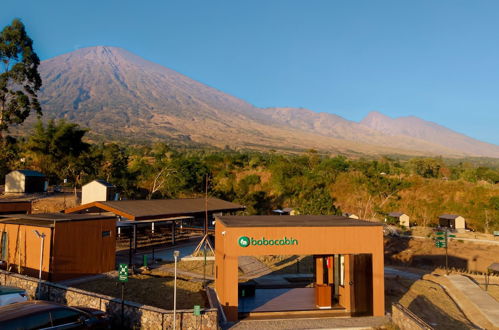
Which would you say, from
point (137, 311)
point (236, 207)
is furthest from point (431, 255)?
point (137, 311)

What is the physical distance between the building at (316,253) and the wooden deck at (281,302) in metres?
0.04

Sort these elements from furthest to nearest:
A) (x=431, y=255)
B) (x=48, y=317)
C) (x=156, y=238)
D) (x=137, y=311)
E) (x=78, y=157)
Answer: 1. (x=78, y=157)
2. (x=431, y=255)
3. (x=156, y=238)
4. (x=137, y=311)
5. (x=48, y=317)

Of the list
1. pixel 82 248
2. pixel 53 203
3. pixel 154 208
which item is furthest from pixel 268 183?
pixel 82 248

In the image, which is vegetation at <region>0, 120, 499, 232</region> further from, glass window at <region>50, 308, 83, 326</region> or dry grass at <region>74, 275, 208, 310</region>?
glass window at <region>50, 308, 83, 326</region>

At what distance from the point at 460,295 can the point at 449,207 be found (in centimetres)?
3161

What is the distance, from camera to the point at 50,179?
4753cm

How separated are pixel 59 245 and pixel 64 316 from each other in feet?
25.6

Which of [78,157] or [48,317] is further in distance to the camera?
[78,157]

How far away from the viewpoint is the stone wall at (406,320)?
11.3 m

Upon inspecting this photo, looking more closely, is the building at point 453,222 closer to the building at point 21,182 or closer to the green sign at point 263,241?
the green sign at point 263,241

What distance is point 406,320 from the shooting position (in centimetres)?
1191

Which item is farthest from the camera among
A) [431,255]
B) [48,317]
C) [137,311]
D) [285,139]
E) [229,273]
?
[285,139]

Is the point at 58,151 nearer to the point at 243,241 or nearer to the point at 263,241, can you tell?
the point at 243,241

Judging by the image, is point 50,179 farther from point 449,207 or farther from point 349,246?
point 449,207
